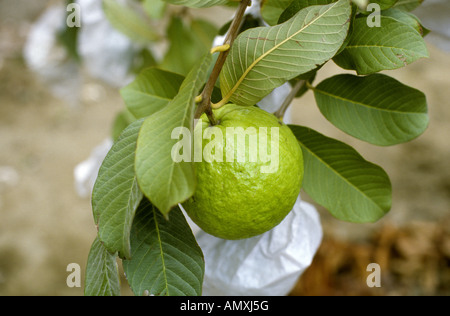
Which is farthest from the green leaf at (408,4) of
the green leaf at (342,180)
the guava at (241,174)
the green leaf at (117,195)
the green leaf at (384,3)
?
the green leaf at (117,195)

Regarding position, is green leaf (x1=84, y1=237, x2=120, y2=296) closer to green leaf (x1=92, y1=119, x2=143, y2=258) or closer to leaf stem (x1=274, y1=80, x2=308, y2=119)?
green leaf (x1=92, y1=119, x2=143, y2=258)

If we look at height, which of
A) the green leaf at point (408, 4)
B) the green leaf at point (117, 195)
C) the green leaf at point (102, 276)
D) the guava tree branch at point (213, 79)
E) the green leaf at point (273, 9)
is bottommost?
the green leaf at point (102, 276)

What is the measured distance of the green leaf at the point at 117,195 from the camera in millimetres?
530

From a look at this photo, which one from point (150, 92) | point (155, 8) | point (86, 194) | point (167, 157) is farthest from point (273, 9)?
point (86, 194)

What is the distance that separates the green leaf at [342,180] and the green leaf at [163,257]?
0.26 metres

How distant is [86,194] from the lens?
183cm

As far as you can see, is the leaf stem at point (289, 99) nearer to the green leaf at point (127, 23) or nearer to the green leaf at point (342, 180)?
the green leaf at point (342, 180)

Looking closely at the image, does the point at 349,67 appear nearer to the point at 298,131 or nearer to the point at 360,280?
the point at 298,131

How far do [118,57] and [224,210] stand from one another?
139 centimetres

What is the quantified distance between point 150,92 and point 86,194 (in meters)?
1.16

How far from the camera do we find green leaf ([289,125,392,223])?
729 millimetres

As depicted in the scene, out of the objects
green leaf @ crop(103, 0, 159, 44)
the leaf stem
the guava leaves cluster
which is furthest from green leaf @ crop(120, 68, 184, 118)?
green leaf @ crop(103, 0, 159, 44)

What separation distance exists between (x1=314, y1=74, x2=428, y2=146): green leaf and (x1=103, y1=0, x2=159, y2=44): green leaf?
0.91 m

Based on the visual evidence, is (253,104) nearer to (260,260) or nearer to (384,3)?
(384,3)
